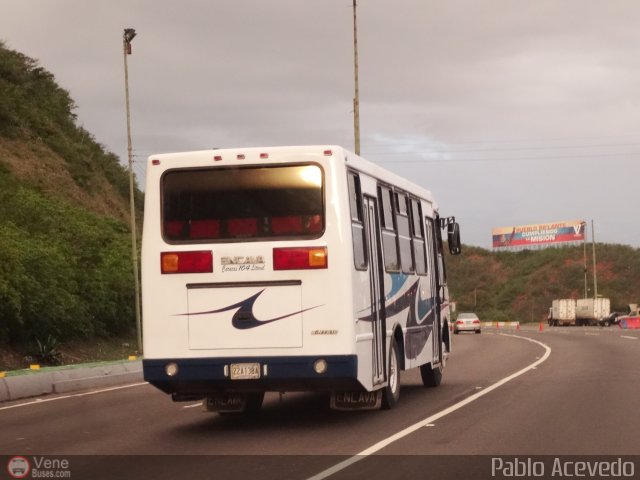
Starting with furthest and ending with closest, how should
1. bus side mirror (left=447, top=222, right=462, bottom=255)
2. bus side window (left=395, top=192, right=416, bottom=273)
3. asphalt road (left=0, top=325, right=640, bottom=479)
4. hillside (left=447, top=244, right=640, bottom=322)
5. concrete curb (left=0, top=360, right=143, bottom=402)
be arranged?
hillside (left=447, top=244, right=640, bottom=322)
bus side mirror (left=447, top=222, right=462, bottom=255)
concrete curb (left=0, top=360, right=143, bottom=402)
bus side window (left=395, top=192, right=416, bottom=273)
asphalt road (left=0, top=325, right=640, bottom=479)

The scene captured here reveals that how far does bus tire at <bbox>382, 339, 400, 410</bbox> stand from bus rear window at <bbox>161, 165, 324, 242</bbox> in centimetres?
305

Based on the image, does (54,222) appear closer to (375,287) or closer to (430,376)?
(430,376)

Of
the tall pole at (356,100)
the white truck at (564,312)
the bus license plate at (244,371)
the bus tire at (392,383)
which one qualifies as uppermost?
the tall pole at (356,100)

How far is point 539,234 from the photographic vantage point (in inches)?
5851

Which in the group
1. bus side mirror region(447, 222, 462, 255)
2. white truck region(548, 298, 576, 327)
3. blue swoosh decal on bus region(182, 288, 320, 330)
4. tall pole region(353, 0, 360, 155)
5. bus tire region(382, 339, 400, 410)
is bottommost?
white truck region(548, 298, 576, 327)

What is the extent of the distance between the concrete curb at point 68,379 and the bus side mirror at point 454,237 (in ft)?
25.4

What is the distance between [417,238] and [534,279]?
126533mm

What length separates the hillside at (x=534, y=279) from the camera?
13250 cm

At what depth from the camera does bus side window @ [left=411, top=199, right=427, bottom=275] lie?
1855 cm

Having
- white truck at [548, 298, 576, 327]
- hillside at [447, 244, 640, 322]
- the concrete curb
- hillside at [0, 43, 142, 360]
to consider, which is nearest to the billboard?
hillside at [447, 244, 640, 322]

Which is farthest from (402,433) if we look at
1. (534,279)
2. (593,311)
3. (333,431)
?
(534,279)

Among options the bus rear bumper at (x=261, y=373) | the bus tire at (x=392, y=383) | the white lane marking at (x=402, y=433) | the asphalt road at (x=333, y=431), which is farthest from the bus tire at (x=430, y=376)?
the bus rear bumper at (x=261, y=373)

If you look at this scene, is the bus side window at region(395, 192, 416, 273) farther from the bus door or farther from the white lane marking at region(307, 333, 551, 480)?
the white lane marking at region(307, 333, 551, 480)

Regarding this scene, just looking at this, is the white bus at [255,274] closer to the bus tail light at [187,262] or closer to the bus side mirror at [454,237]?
the bus tail light at [187,262]
